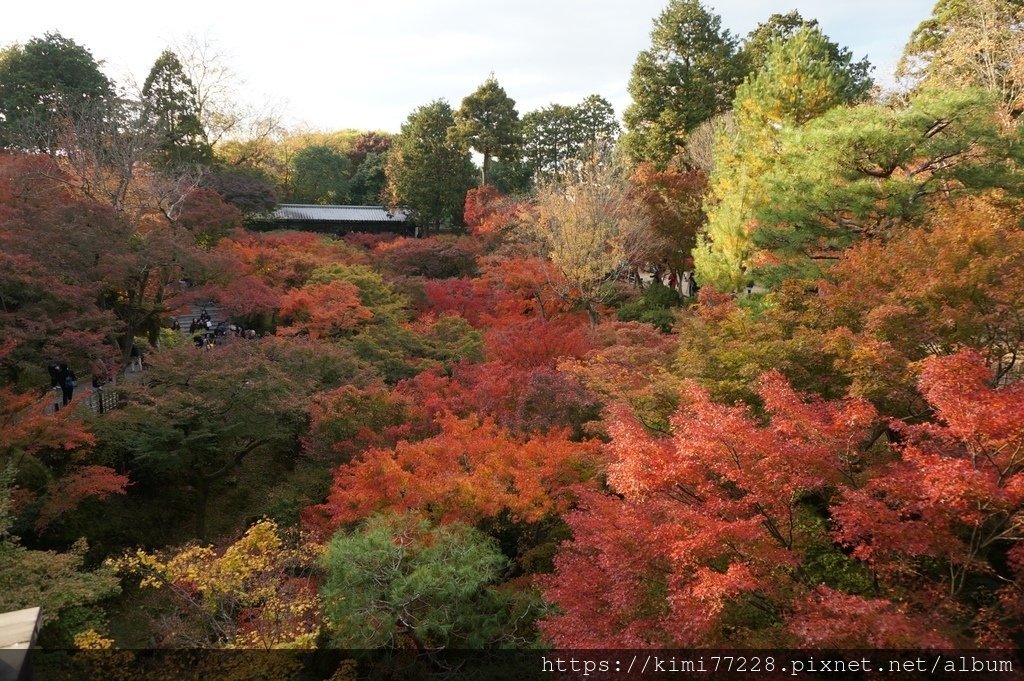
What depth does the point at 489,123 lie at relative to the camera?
3841cm

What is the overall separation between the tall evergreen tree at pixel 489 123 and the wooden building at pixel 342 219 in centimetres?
667

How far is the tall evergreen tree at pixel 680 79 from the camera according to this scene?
102ft

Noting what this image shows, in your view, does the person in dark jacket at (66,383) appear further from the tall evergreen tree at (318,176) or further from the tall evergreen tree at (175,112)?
the tall evergreen tree at (318,176)

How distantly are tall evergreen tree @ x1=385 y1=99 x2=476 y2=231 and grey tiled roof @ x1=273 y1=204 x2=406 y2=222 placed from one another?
148 inches

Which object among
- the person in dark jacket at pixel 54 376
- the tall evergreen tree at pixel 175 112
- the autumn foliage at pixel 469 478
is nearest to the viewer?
the autumn foliage at pixel 469 478

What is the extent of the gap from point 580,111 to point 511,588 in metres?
35.4

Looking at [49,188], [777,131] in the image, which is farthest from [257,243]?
[777,131]

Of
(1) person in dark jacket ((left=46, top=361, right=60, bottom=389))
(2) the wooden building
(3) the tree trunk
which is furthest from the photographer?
(2) the wooden building

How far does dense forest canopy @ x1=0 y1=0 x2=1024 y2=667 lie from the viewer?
716 cm

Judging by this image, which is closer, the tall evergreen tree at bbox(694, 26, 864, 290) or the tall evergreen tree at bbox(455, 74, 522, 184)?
the tall evergreen tree at bbox(694, 26, 864, 290)

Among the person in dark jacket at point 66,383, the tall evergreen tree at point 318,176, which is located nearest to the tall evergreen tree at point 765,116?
the person in dark jacket at point 66,383

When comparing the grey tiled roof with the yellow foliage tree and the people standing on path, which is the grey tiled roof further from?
the yellow foliage tree

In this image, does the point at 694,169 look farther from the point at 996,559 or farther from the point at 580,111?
the point at 996,559

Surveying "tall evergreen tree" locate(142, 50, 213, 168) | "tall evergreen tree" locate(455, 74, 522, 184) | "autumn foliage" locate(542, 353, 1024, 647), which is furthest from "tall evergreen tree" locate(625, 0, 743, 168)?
"autumn foliage" locate(542, 353, 1024, 647)
